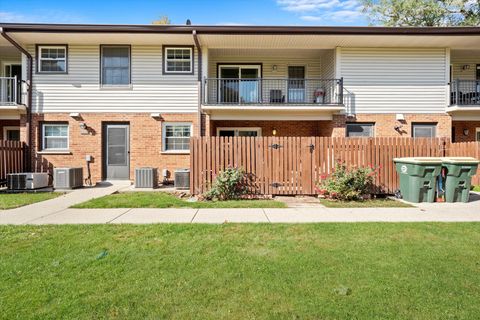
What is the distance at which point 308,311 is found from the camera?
8.97 feet

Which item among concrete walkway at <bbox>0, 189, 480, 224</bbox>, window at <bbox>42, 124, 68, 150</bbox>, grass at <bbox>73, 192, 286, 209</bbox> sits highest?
window at <bbox>42, 124, 68, 150</bbox>

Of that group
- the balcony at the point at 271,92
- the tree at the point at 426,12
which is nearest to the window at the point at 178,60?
the balcony at the point at 271,92

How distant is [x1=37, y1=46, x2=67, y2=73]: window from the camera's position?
12.8 metres

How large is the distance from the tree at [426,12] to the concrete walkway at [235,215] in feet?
65.5

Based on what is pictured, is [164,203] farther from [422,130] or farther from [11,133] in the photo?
[11,133]

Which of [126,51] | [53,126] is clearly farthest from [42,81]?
[126,51]

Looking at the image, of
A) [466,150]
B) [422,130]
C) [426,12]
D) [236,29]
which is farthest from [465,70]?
[236,29]

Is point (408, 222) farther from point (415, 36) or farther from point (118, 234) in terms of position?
point (415, 36)

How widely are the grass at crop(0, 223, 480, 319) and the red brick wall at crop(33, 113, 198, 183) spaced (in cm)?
746

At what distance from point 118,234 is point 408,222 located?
17.4 ft

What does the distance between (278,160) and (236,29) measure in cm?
572

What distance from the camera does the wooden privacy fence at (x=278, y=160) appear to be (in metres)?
9.05

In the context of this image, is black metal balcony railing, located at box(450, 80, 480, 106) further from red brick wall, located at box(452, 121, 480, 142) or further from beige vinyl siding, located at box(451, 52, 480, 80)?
red brick wall, located at box(452, 121, 480, 142)

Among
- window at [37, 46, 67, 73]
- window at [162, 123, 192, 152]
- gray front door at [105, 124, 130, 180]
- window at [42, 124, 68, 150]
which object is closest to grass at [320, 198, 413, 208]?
window at [162, 123, 192, 152]
